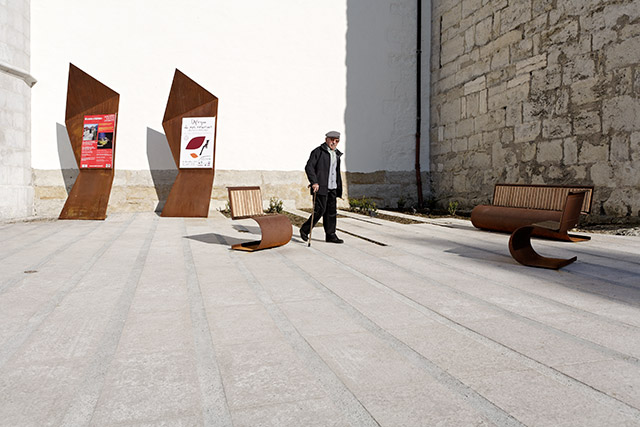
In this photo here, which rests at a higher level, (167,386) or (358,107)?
(358,107)

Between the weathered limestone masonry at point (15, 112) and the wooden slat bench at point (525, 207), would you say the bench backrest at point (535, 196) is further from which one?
the weathered limestone masonry at point (15, 112)

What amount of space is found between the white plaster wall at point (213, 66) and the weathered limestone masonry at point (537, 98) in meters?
2.56

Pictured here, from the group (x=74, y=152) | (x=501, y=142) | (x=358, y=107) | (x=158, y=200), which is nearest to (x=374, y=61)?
(x=358, y=107)

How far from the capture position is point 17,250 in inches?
215

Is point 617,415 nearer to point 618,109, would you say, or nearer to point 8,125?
point 618,109

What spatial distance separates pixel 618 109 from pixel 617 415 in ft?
21.0

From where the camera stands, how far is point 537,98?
840 centimetres

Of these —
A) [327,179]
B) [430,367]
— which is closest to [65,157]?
[327,179]

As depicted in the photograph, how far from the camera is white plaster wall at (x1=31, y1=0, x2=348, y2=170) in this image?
403 inches

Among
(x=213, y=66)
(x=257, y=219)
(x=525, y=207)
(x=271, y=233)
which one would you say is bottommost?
(x=271, y=233)

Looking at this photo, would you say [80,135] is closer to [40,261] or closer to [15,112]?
[15,112]

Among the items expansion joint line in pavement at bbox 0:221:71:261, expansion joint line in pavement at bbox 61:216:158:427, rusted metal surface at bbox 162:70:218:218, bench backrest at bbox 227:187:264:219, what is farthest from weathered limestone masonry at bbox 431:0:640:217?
expansion joint line in pavement at bbox 0:221:71:261

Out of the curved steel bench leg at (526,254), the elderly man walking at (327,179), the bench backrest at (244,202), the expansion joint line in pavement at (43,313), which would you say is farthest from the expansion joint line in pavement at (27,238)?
the curved steel bench leg at (526,254)

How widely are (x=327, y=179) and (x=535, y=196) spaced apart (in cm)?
312
